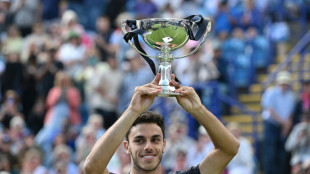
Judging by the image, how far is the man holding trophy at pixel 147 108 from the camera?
20.2 feet

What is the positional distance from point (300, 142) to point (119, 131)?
6.33 meters

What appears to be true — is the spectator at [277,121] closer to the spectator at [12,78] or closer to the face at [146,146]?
the spectator at [12,78]

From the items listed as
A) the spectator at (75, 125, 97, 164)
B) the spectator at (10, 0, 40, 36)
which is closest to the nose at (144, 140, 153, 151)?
the spectator at (75, 125, 97, 164)

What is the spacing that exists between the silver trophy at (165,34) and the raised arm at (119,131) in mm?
103

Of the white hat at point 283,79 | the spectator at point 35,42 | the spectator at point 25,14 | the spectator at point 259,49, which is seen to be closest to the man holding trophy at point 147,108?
the white hat at point 283,79

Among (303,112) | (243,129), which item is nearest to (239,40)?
(243,129)

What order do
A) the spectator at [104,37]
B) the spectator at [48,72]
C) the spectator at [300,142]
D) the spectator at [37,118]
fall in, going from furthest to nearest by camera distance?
the spectator at [104,37] < the spectator at [48,72] < the spectator at [37,118] < the spectator at [300,142]

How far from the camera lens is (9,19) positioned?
693 inches

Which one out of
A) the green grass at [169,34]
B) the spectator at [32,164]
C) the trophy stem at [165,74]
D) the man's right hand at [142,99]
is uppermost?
the green grass at [169,34]

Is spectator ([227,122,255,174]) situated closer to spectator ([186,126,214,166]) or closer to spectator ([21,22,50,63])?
spectator ([186,126,214,166])

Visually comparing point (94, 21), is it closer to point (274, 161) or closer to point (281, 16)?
point (281, 16)

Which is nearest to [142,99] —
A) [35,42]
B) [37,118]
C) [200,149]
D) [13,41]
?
[200,149]

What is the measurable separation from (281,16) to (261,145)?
8.92ft

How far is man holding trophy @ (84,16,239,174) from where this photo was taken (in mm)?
6152
